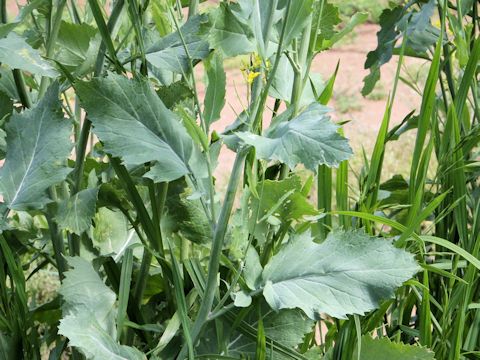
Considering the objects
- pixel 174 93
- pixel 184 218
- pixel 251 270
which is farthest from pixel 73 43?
pixel 251 270

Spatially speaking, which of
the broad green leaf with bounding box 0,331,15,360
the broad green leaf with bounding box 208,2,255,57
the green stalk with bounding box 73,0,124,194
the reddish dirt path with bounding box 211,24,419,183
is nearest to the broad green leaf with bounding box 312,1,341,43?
the broad green leaf with bounding box 208,2,255,57

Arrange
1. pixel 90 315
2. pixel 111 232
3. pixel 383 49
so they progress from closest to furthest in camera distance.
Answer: pixel 90 315 < pixel 111 232 < pixel 383 49

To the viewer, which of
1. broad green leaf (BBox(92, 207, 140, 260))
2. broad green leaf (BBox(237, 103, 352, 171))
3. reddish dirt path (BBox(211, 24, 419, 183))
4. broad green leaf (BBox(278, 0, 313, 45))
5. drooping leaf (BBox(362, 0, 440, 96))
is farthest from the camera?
reddish dirt path (BBox(211, 24, 419, 183))

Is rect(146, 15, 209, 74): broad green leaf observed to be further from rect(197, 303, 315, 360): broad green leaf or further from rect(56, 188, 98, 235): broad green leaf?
rect(197, 303, 315, 360): broad green leaf

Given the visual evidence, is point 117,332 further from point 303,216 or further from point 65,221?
point 303,216

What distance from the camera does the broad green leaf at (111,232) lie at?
119cm

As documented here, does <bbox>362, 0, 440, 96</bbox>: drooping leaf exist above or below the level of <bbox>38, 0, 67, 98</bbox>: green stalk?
below

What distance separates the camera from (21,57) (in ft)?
3.14

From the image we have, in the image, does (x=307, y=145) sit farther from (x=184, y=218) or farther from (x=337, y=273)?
(x=184, y=218)

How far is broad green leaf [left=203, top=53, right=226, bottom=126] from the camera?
972 mm

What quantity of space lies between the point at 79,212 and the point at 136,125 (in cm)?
14

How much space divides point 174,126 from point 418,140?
1.14 feet

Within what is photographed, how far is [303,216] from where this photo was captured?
1.03 meters

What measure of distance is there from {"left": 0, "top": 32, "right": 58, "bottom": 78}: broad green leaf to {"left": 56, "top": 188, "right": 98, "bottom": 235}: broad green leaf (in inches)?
5.9
